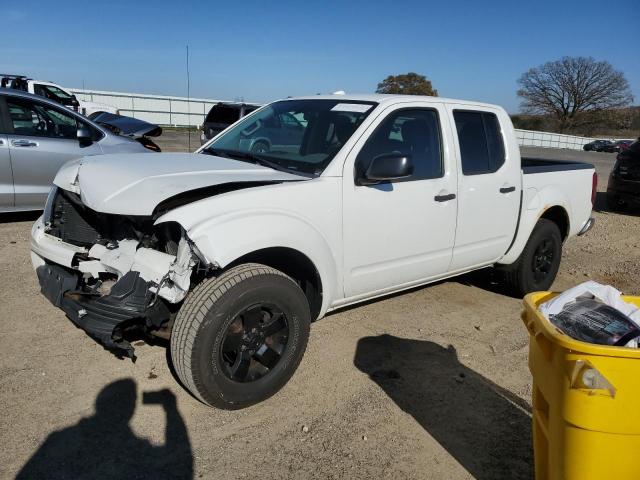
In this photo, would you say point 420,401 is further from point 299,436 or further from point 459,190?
point 459,190

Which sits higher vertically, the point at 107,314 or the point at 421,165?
the point at 421,165

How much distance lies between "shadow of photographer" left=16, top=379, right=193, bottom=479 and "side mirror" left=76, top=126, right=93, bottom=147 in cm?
470

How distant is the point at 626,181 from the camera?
419 inches

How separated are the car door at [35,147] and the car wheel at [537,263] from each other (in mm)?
5609

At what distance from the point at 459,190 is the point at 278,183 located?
62.9 inches

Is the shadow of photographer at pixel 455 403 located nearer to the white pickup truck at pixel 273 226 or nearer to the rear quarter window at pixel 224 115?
the white pickup truck at pixel 273 226

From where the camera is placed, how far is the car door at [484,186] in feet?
14.0

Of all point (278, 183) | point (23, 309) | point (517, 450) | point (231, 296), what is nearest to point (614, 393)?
point (517, 450)

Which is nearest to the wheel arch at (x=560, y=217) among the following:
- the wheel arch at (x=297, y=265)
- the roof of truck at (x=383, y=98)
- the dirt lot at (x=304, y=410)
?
the dirt lot at (x=304, y=410)

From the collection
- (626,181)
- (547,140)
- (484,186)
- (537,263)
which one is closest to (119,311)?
(484,186)

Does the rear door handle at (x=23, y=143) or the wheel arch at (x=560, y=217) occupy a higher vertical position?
the rear door handle at (x=23, y=143)

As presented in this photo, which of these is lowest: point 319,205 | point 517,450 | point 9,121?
point 517,450

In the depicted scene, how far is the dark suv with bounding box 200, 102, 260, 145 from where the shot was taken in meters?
14.0

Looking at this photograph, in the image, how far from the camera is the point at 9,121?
664cm
